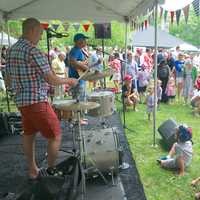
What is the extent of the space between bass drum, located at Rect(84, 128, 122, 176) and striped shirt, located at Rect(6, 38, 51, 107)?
30.0 inches

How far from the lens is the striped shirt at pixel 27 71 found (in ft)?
10.0

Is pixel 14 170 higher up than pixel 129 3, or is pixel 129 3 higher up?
pixel 129 3

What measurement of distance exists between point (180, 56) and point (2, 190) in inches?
300

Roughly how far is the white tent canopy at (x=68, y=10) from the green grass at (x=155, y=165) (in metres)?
2.26

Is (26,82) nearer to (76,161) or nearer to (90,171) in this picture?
(76,161)

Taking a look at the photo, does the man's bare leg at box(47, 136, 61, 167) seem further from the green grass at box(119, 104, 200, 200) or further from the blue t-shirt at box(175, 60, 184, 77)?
the blue t-shirt at box(175, 60, 184, 77)

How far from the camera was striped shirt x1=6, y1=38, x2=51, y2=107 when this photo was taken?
Answer: 3.06 m

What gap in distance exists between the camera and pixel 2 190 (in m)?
3.55

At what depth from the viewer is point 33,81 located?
3146mm

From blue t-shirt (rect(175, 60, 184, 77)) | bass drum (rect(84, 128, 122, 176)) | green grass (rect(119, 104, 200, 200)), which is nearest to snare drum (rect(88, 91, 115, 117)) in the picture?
green grass (rect(119, 104, 200, 200))

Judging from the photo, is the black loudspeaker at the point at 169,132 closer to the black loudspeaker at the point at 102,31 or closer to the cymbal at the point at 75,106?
the cymbal at the point at 75,106

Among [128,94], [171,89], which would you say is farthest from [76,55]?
[171,89]

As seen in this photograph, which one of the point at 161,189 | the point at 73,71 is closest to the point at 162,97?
the point at 73,71

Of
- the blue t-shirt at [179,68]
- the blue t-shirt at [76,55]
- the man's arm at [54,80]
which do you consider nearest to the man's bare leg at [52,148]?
the man's arm at [54,80]
